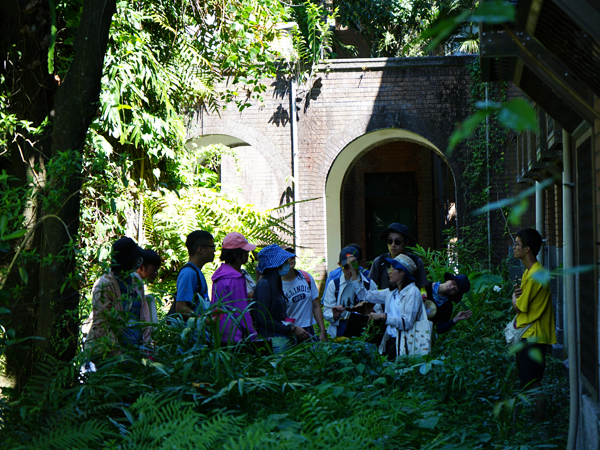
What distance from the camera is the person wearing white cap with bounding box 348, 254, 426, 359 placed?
5195 millimetres

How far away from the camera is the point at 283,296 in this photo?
204 inches

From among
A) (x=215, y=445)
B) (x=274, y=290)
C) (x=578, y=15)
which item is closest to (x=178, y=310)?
(x=274, y=290)

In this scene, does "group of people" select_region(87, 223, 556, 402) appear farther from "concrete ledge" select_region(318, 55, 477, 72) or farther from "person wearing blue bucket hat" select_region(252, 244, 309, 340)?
"concrete ledge" select_region(318, 55, 477, 72)

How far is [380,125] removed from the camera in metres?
12.6

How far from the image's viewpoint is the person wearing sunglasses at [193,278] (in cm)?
480

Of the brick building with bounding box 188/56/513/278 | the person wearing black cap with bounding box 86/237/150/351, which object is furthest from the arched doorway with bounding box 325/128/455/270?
the person wearing black cap with bounding box 86/237/150/351

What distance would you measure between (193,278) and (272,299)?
2.20 feet

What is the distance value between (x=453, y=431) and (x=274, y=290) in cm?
210

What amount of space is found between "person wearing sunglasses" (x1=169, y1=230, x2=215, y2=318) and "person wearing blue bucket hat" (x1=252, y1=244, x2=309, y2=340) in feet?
1.42

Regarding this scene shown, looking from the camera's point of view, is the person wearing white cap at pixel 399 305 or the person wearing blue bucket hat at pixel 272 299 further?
the person wearing white cap at pixel 399 305

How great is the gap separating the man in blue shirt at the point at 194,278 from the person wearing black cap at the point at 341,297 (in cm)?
152

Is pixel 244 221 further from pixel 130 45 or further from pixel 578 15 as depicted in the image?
pixel 578 15

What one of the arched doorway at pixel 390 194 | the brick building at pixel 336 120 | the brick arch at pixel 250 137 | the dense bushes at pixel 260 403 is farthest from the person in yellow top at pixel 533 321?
the arched doorway at pixel 390 194

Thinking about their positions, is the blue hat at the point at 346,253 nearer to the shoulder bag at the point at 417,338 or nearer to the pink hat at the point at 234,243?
the shoulder bag at the point at 417,338
